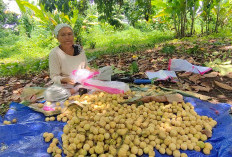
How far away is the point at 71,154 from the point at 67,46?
165 centimetres

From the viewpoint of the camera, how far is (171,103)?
209cm

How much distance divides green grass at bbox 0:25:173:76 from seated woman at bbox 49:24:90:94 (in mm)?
1961

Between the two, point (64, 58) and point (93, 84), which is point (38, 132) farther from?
point (64, 58)

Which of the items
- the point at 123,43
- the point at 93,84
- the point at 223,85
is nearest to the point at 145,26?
the point at 123,43

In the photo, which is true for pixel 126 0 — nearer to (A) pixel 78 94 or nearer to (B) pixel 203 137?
(A) pixel 78 94

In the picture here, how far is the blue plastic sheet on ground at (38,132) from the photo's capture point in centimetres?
142

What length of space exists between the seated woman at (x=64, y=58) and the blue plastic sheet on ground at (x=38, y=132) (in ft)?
1.89

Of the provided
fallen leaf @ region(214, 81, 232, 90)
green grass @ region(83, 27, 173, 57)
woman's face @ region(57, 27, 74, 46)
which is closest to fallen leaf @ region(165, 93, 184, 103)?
fallen leaf @ region(214, 81, 232, 90)

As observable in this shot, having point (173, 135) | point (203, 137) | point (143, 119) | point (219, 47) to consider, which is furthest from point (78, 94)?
point (219, 47)

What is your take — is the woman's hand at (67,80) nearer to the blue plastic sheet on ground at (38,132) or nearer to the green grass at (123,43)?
the blue plastic sheet on ground at (38,132)

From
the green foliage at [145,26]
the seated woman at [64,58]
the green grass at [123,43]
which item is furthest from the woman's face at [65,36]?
the green foliage at [145,26]

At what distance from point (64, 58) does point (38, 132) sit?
3.85 ft

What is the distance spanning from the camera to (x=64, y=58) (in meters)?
2.59

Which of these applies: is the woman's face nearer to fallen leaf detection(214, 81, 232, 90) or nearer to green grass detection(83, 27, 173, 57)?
fallen leaf detection(214, 81, 232, 90)
